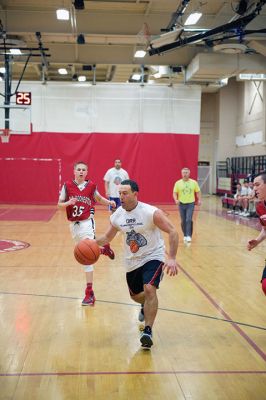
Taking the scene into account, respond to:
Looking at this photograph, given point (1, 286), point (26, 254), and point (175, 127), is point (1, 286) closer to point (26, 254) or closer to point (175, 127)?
point (26, 254)

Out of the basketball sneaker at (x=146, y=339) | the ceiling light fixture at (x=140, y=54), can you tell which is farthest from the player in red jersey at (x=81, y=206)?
the ceiling light fixture at (x=140, y=54)

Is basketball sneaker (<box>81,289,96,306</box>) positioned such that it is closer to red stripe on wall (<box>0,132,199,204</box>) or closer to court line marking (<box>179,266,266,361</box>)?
court line marking (<box>179,266,266,361</box>)

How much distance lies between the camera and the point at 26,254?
10.1m

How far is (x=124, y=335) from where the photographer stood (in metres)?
5.12

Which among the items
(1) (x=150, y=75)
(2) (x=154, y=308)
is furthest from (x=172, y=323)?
(1) (x=150, y=75)

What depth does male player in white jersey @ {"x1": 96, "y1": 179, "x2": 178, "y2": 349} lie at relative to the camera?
4.76 m

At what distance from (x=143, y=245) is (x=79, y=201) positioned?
1.83 metres

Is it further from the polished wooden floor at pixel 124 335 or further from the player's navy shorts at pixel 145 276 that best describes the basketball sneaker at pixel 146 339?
the player's navy shorts at pixel 145 276

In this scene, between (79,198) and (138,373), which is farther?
(79,198)

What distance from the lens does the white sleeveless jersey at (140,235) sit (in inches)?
192

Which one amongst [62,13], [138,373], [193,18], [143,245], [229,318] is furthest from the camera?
[62,13]

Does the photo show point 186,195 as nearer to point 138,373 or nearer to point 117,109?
point 138,373

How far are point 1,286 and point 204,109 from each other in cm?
2700

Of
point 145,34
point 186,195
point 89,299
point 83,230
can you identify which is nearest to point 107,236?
point 83,230
